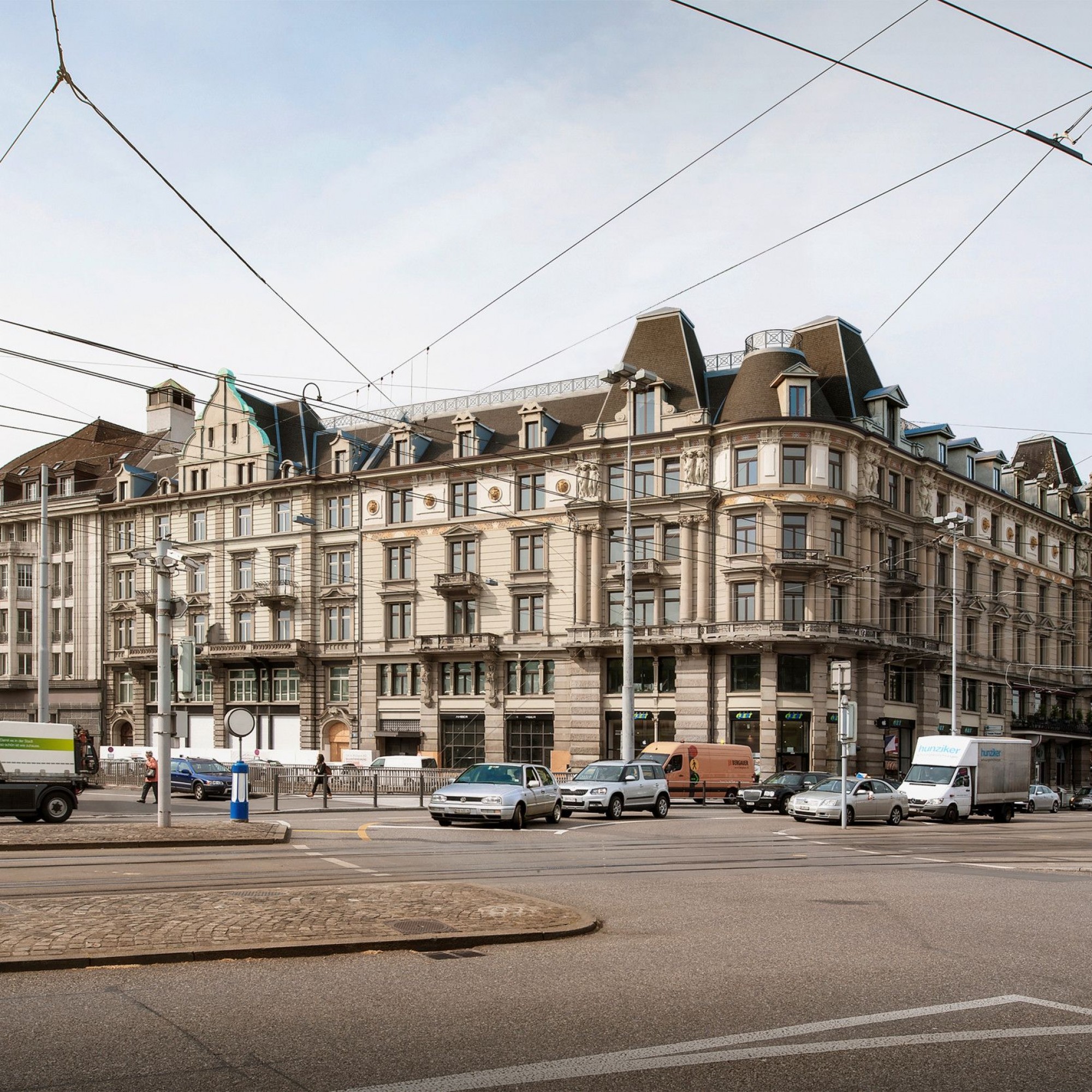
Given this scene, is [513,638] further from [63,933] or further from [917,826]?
[63,933]

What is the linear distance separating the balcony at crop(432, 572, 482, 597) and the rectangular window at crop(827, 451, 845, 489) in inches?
686

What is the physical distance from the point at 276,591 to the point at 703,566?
23.8 meters

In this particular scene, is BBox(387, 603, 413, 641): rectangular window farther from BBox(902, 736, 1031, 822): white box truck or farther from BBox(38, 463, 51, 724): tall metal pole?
BBox(902, 736, 1031, 822): white box truck

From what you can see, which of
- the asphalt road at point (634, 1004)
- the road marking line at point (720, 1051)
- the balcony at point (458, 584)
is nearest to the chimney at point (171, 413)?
the balcony at point (458, 584)

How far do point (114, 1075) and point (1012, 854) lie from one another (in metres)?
20.6

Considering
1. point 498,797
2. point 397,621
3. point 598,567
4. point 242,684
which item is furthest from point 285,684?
point 498,797

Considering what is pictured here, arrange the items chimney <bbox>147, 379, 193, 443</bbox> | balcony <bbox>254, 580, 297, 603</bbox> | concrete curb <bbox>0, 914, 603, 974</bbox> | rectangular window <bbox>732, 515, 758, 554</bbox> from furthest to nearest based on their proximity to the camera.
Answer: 1. chimney <bbox>147, 379, 193, 443</bbox>
2. balcony <bbox>254, 580, 297, 603</bbox>
3. rectangular window <bbox>732, 515, 758, 554</bbox>
4. concrete curb <bbox>0, 914, 603, 974</bbox>

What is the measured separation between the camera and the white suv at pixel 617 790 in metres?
30.8

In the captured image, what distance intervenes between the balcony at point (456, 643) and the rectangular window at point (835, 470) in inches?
682

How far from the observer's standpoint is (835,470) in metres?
52.4

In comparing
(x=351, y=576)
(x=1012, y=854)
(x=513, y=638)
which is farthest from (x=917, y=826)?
(x=351, y=576)

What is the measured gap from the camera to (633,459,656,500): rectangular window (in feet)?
178

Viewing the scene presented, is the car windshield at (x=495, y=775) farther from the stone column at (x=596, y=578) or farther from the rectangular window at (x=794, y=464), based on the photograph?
the rectangular window at (x=794, y=464)

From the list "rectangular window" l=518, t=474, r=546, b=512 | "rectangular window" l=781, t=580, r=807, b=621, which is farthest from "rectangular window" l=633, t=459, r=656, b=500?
"rectangular window" l=781, t=580, r=807, b=621
